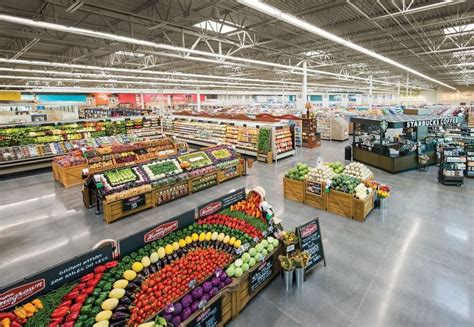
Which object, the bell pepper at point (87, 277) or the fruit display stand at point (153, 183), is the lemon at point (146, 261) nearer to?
the bell pepper at point (87, 277)

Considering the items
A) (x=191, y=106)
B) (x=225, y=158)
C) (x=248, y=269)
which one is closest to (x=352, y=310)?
(x=248, y=269)

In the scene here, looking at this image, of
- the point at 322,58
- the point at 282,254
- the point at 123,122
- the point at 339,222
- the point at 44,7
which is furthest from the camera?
the point at 322,58

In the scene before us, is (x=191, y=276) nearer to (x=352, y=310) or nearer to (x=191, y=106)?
(x=352, y=310)

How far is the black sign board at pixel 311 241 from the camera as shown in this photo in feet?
13.6

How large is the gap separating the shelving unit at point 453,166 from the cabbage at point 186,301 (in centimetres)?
940

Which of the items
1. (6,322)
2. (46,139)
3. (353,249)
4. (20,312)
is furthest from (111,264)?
(46,139)

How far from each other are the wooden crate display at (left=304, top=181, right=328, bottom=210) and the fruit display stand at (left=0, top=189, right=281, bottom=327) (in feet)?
9.34

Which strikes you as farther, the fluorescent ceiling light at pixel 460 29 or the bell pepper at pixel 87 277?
the fluorescent ceiling light at pixel 460 29

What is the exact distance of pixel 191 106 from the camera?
3656 cm

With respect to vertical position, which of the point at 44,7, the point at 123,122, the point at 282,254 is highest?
the point at 44,7

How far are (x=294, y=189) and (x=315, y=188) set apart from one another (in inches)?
26.2

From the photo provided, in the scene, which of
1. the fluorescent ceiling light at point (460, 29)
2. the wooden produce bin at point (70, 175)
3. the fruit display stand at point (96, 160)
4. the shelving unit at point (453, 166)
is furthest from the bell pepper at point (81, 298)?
the fluorescent ceiling light at point (460, 29)

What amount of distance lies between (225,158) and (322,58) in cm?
1245

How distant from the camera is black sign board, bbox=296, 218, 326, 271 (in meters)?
4.15
